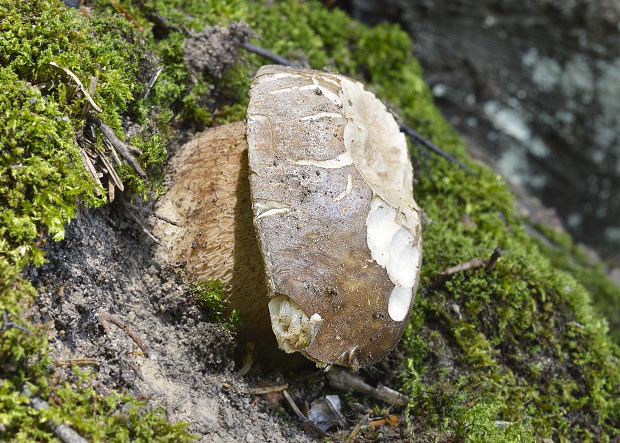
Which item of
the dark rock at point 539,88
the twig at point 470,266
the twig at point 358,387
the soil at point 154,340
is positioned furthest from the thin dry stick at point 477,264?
the dark rock at point 539,88

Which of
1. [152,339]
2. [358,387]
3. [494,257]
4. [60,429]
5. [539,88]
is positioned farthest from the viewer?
[539,88]

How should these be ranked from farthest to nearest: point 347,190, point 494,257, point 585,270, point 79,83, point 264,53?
point 585,270 < point 264,53 < point 494,257 < point 79,83 < point 347,190

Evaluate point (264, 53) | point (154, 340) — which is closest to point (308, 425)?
point (154, 340)

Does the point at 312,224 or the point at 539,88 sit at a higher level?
the point at 312,224

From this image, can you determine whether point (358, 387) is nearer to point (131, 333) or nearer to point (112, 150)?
point (131, 333)

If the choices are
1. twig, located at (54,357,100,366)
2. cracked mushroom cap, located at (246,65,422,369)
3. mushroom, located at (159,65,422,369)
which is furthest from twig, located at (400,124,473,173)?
twig, located at (54,357,100,366)

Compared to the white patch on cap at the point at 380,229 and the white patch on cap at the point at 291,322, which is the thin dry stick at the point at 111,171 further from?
the white patch on cap at the point at 380,229

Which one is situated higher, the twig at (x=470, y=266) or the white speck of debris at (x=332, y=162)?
the white speck of debris at (x=332, y=162)
